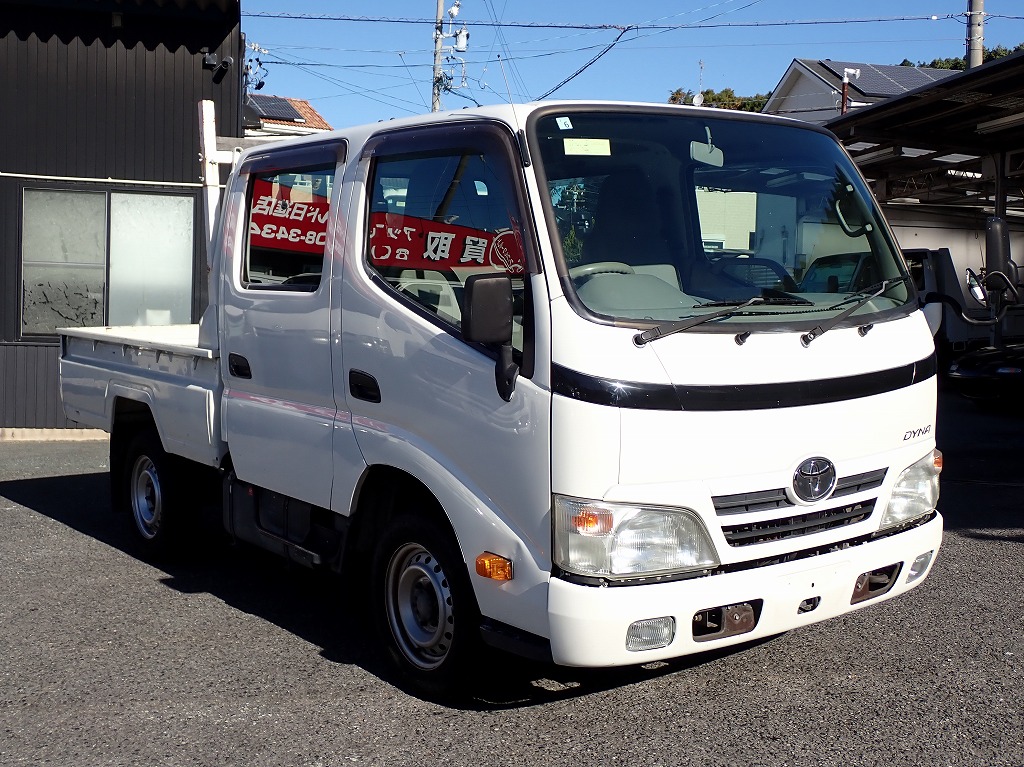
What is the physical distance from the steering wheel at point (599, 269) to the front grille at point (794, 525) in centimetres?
99

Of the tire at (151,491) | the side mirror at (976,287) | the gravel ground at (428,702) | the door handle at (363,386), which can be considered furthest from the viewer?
the tire at (151,491)

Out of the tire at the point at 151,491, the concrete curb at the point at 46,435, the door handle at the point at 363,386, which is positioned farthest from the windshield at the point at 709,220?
the concrete curb at the point at 46,435

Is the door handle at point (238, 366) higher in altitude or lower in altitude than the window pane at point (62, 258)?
lower

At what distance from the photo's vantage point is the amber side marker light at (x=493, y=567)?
3.93 meters

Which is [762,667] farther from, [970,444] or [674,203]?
[970,444]

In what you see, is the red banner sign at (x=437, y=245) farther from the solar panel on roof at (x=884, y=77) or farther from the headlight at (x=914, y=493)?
the solar panel on roof at (x=884, y=77)

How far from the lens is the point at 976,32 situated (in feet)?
69.6

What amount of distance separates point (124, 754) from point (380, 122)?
2.74 metres

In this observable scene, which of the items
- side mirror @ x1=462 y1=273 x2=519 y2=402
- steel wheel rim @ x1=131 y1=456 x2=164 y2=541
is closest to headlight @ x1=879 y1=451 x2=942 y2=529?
side mirror @ x1=462 y1=273 x2=519 y2=402

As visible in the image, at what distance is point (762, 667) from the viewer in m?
4.80

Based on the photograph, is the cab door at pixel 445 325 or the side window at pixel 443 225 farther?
the side window at pixel 443 225

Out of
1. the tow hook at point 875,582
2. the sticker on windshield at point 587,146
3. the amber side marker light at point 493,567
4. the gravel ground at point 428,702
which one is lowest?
the gravel ground at point 428,702

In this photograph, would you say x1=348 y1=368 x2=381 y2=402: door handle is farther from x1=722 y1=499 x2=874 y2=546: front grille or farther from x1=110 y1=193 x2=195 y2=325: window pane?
x1=110 y1=193 x2=195 y2=325: window pane

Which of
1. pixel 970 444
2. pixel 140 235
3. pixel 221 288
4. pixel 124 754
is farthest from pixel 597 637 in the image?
pixel 140 235
